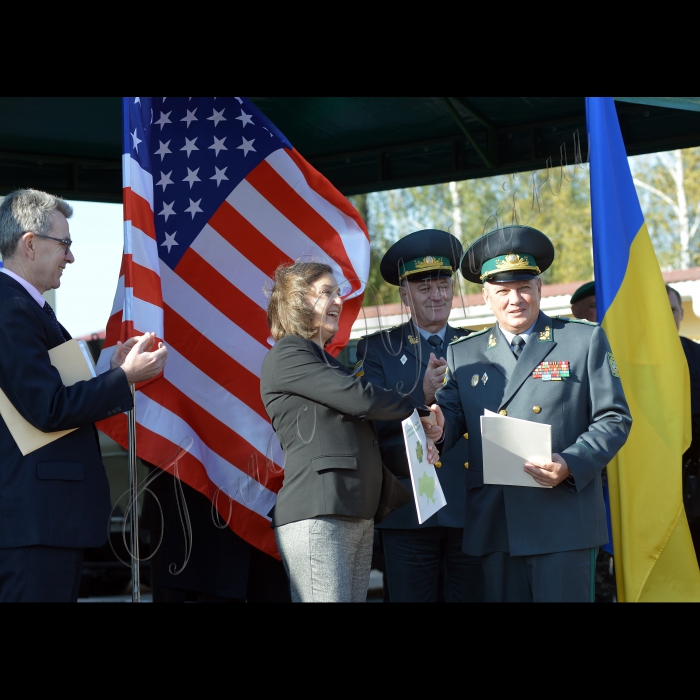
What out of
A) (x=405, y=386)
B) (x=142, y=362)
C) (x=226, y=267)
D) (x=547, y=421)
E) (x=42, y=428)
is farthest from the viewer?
(x=226, y=267)

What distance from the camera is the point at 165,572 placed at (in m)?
4.32

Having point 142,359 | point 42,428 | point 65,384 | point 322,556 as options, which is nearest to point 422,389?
point 322,556

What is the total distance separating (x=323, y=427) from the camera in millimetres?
2967

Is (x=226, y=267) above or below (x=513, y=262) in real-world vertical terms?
above

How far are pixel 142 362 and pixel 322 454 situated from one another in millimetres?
696

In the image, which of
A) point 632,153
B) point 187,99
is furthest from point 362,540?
point 632,153

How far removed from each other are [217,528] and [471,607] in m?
2.25

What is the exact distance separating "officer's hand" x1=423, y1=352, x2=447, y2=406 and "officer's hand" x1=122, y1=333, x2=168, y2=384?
3.51 ft

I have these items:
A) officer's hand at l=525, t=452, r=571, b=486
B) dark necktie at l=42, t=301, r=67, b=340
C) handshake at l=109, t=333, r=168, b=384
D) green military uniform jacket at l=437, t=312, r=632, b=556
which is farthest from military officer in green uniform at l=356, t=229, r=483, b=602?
dark necktie at l=42, t=301, r=67, b=340

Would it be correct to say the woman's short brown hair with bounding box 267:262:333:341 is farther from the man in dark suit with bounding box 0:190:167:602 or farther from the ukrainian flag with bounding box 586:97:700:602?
the ukrainian flag with bounding box 586:97:700:602

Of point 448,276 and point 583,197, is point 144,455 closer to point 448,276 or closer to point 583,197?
point 448,276

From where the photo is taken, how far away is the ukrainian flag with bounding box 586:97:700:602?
140 inches

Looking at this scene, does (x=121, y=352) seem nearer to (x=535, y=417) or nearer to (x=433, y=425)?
(x=433, y=425)

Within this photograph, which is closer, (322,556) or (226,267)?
(322,556)
